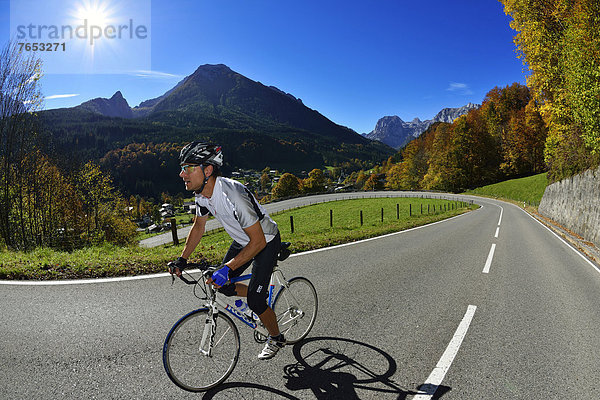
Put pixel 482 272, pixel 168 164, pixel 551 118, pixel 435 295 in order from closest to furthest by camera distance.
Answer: pixel 435 295 → pixel 482 272 → pixel 551 118 → pixel 168 164

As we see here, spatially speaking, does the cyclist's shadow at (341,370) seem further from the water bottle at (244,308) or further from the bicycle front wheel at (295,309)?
the water bottle at (244,308)

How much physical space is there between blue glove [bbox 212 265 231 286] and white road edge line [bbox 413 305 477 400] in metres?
2.18

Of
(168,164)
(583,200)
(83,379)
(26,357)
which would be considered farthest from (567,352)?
(168,164)

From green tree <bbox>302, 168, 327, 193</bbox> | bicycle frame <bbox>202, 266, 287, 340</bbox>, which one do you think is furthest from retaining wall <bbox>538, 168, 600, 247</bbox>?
green tree <bbox>302, 168, 327, 193</bbox>

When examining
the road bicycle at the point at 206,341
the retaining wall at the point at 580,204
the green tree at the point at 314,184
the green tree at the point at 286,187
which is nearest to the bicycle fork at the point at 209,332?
the road bicycle at the point at 206,341

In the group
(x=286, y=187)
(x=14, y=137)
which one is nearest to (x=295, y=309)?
(x=14, y=137)

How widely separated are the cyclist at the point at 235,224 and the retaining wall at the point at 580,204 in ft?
51.7

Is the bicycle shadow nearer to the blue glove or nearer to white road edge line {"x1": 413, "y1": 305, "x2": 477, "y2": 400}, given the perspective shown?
white road edge line {"x1": 413, "y1": 305, "x2": 477, "y2": 400}

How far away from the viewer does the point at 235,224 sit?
115 inches

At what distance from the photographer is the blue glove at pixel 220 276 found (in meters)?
2.57

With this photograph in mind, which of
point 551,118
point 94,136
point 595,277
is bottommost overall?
point 595,277

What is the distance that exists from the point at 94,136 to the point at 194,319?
722 ft

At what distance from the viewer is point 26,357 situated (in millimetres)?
3084

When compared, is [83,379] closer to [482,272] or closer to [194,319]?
[194,319]
